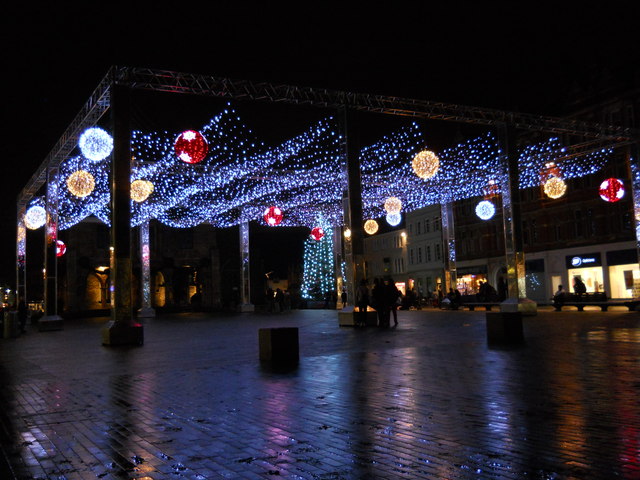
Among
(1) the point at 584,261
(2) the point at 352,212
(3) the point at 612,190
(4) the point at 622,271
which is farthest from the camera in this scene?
(1) the point at 584,261

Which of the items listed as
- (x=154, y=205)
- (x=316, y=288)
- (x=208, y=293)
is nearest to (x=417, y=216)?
(x=316, y=288)

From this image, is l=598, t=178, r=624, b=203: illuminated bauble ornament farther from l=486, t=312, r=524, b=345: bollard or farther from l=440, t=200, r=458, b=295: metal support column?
l=486, t=312, r=524, b=345: bollard

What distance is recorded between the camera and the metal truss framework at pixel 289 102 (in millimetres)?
16422

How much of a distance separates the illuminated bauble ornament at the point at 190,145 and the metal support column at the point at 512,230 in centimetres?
1120

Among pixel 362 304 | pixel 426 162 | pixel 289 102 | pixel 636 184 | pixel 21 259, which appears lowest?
pixel 362 304

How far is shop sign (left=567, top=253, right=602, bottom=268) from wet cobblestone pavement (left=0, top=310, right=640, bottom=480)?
29.9 meters

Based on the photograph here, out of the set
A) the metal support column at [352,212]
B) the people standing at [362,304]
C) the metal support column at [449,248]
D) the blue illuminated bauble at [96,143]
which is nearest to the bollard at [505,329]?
the people standing at [362,304]

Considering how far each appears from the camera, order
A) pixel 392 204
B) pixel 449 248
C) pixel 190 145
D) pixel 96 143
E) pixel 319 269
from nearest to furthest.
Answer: pixel 190 145 < pixel 96 143 < pixel 392 204 < pixel 449 248 < pixel 319 269

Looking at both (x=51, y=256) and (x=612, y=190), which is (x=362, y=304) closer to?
(x=612, y=190)

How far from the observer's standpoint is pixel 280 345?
35.3ft

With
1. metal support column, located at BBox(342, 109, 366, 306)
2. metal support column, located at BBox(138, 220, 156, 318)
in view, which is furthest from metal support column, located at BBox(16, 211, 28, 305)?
metal support column, located at BBox(342, 109, 366, 306)

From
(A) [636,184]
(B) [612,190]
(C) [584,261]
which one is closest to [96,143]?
(B) [612,190]

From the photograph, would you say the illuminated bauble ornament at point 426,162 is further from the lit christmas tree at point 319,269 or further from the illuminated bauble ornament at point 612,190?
the lit christmas tree at point 319,269

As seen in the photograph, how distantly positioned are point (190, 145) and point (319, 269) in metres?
34.4
